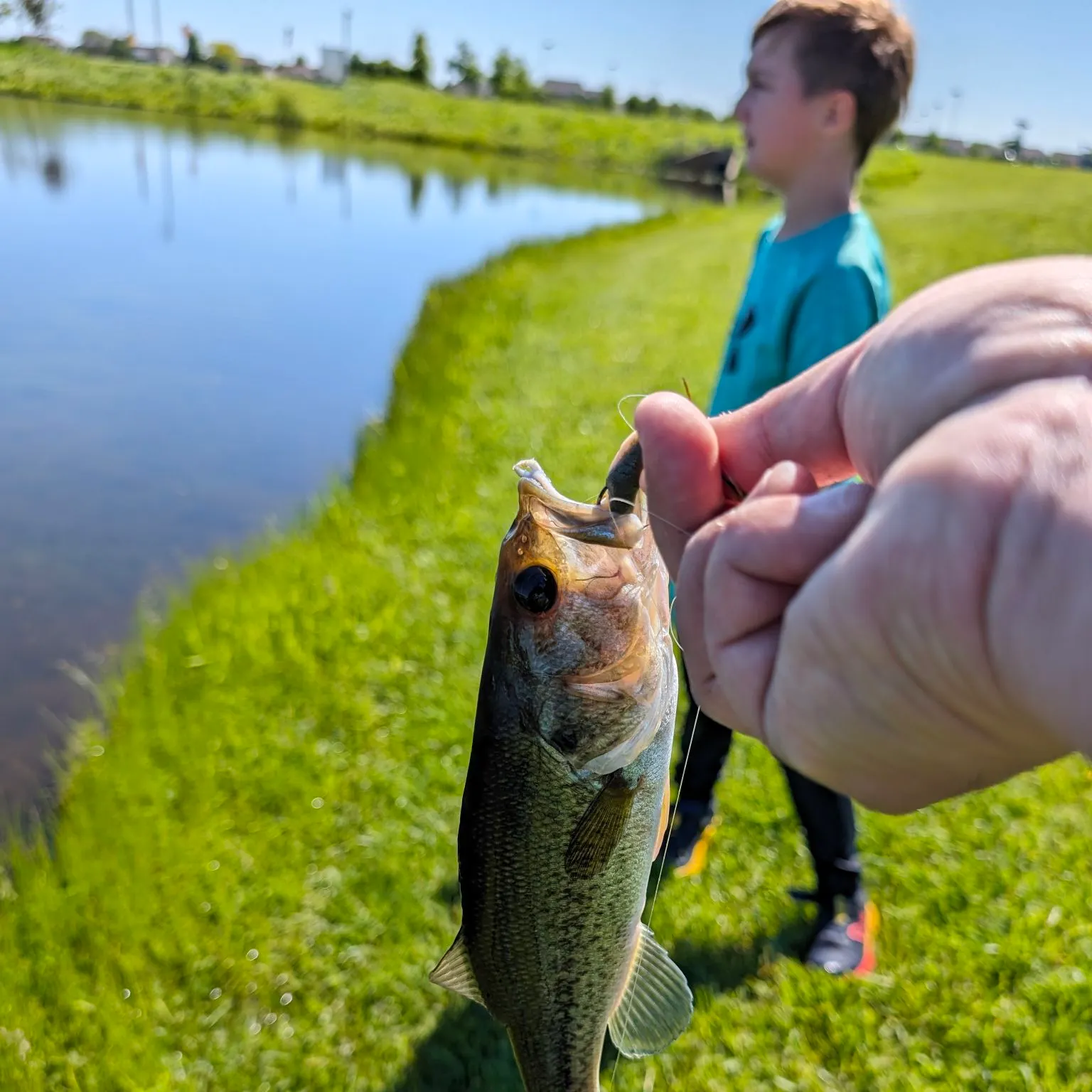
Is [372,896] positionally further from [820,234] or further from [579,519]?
[820,234]

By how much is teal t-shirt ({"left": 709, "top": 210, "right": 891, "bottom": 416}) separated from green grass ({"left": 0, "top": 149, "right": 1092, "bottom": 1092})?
179 centimetres

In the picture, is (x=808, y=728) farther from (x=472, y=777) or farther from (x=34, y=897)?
(x=34, y=897)

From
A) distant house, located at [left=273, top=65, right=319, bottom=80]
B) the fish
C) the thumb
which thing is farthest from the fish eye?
distant house, located at [left=273, top=65, right=319, bottom=80]

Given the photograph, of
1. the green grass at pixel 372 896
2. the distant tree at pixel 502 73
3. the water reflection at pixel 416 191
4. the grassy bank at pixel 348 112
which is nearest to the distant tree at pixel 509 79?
the distant tree at pixel 502 73

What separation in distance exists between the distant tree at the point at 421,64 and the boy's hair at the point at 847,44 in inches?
3351

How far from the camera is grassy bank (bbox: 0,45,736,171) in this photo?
49906mm

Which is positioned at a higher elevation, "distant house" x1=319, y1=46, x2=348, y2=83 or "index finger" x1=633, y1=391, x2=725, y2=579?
"distant house" x1=319, y1=46, x2=348, y2=83

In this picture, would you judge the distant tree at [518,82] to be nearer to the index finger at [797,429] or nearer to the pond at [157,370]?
the pond at [157,370]

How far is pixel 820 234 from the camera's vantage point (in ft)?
9.41

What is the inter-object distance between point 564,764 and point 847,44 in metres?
2.73

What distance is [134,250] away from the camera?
1591cm

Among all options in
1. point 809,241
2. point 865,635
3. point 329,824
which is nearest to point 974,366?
point 865,635

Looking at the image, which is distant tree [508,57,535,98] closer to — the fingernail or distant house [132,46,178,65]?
distant house [132,46,178,65]

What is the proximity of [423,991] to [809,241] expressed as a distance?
285 centimetres
